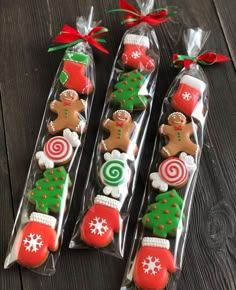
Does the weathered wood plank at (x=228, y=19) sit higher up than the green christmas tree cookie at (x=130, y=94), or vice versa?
the weathered wood plank at (x=228, y=19)

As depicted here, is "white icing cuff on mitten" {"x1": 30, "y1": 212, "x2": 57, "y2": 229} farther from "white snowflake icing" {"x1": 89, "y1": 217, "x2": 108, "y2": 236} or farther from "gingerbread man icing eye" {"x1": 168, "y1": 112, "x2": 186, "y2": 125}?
"gingerbread man icing eye" {"x1": 168, "y1": 112, "x2": 186, "y2": 125}

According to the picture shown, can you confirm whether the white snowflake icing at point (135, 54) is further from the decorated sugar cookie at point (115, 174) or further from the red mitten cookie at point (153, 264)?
the red mitten cookie at point (153, 264)

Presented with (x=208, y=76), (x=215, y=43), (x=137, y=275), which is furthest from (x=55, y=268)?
(x=215, y=43)

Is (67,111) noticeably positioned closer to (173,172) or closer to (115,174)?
(115,174)

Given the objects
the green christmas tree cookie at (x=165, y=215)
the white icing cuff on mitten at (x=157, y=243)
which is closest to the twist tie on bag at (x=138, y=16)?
the green christmas tree cookie at (x=165, y=215)

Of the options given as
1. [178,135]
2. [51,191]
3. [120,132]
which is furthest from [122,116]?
[51,191]

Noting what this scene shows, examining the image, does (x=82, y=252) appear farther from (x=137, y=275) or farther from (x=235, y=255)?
(x=235, y=255)
